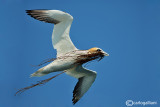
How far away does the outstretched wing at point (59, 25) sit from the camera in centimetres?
989

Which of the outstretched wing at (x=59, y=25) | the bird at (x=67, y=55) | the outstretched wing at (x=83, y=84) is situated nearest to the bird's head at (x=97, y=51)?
the bird at (x=67, y=55)

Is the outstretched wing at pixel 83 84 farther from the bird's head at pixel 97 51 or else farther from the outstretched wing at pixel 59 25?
the bird's head at pixel 97 51

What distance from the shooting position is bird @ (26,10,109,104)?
31.1 feet

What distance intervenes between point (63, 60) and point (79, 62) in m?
0.55

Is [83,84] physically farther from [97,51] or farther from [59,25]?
[59,25]

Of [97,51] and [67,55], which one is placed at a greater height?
[97,51]

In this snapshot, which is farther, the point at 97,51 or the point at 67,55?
the point at 67,55

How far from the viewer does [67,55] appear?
977cm

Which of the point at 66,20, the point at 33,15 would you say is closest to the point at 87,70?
the point at 66,20

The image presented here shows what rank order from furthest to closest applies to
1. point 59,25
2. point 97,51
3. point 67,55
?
point 59,25 < point 67,55 < point 97,51

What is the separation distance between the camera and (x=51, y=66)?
9.59 meters

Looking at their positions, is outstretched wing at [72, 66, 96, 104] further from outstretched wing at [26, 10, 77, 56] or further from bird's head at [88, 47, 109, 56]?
bird's head at [88, 47, 109, 56]

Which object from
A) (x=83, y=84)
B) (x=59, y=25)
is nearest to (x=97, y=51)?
(x=59, y=25)

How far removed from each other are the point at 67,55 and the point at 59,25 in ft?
3.72
